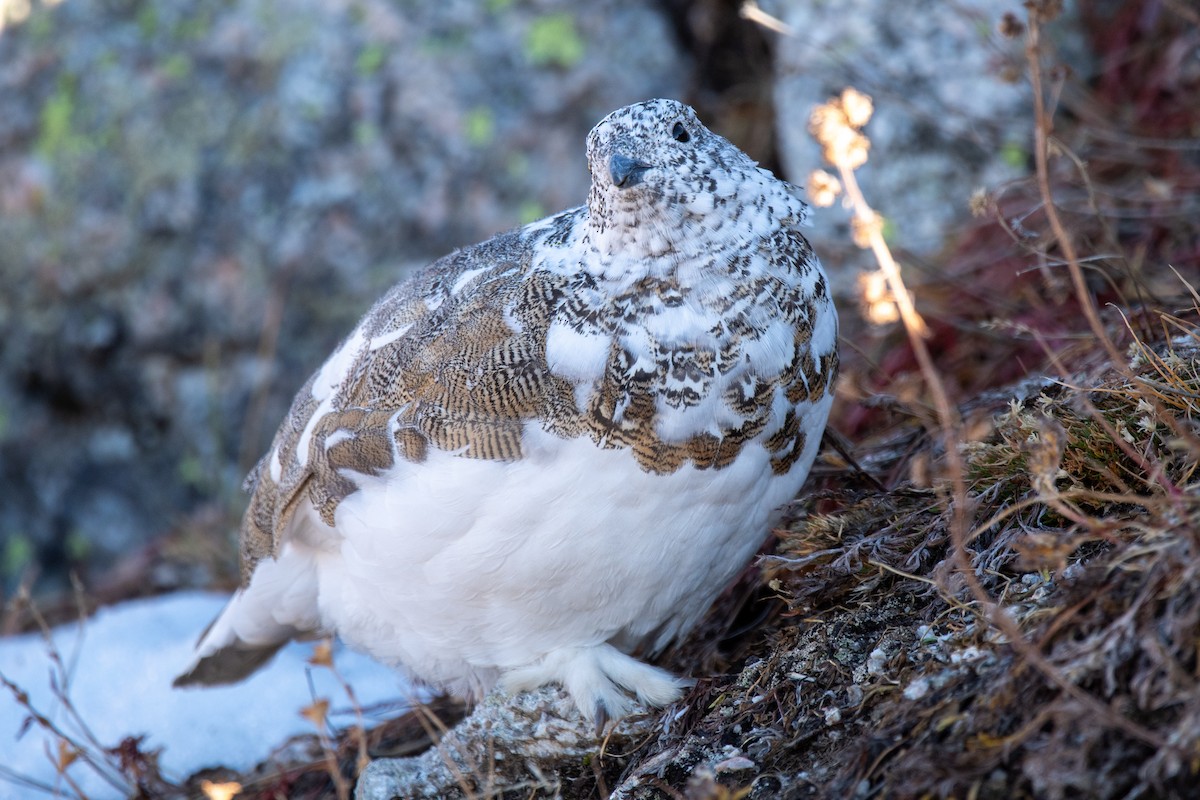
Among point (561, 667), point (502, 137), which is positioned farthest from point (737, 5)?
point (561, 667)

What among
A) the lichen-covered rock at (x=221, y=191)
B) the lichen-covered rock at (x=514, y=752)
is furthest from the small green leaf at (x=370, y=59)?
the lichen-covered rock at (x=514, y=752)

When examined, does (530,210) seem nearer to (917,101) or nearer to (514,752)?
(917,101)

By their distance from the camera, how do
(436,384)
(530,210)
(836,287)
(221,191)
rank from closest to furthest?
(436,384), (836,287), (530,210), (221,191)

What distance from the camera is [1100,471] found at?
213 cm

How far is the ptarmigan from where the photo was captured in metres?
2.26

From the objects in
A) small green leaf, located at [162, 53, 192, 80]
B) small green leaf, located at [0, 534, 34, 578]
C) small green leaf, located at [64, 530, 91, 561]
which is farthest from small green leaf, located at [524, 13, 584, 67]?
small green leaf, located at [0, 534, 34, 578]

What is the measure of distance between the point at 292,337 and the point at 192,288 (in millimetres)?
495

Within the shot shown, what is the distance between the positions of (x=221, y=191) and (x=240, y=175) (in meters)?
0.11

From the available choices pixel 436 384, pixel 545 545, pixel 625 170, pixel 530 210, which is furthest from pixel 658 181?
pixel 530 210

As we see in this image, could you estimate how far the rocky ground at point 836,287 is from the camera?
1.90 meters

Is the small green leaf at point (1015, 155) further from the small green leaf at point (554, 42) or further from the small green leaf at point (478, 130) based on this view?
the small green leaf at point (478, 130)

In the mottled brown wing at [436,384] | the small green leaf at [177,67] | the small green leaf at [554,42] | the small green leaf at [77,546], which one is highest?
the small green leaf at [177,67]

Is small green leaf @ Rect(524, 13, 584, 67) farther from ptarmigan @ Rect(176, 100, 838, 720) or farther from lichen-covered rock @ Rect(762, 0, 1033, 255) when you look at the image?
ptarmigan @ Rect(176, 100, 838, 720)

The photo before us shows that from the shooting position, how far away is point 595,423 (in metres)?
2.28
